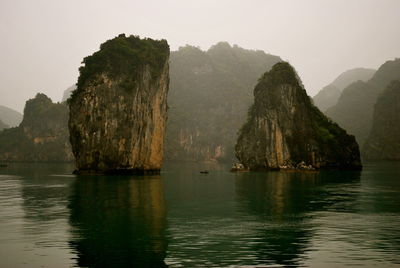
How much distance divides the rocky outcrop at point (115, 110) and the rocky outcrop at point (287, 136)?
2925 centimetres

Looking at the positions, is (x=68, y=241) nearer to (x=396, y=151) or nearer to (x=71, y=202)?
(x=71, y=202)

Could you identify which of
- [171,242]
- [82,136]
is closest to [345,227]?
[171,242]

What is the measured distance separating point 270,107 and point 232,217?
74.4 m

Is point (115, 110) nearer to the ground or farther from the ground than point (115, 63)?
nearer to the ground

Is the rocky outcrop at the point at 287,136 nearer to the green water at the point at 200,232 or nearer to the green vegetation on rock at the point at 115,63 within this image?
the green vegetation on rock at the point at 115,63

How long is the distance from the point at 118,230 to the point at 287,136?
7819 cm

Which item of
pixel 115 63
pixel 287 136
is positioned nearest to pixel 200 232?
pixel 115 63

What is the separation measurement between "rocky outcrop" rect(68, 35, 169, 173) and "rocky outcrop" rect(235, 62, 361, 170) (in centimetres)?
2925

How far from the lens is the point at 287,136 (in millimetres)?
97625

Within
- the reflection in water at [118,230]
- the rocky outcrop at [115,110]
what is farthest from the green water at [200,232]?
the rocky outcrop at [115,110]

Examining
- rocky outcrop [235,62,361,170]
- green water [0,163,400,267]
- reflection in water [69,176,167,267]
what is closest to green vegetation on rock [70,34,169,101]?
rocky outcrop [235,62,361,170]

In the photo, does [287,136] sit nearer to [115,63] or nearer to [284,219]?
[115,63]

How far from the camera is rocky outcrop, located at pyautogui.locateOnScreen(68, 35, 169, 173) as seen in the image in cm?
7712

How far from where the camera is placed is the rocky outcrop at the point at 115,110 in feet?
253
